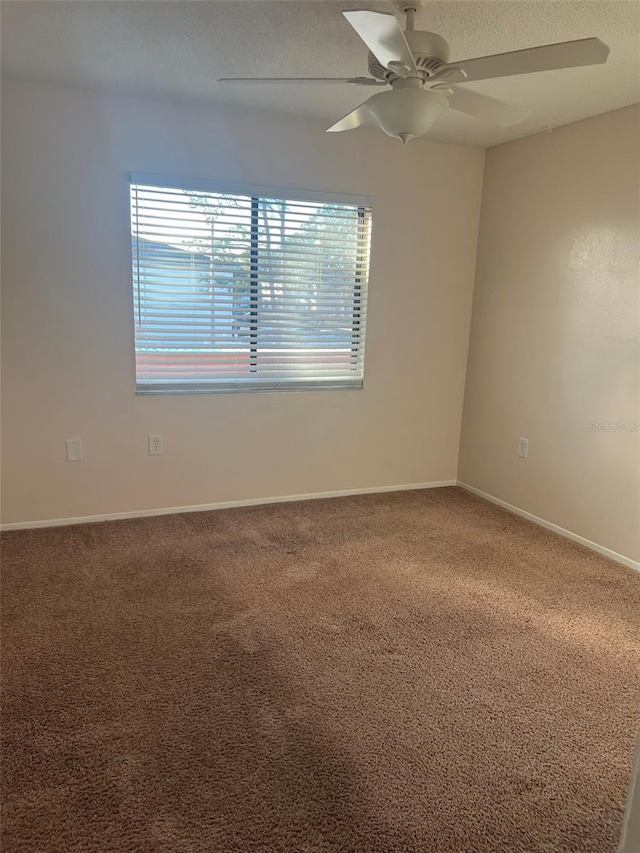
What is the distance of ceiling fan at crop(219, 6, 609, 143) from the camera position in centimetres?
153

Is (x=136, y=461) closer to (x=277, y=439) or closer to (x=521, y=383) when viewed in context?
(x=277, y=439)

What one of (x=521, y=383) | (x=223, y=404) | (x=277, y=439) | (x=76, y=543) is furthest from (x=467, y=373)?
(x=76, y=543)

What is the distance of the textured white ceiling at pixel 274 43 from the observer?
1970mm

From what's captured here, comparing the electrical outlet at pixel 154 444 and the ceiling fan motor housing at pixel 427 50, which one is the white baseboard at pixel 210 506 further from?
the ceiling fan motor housing at pixel 427 50

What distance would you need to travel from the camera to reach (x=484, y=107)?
2.07 meters

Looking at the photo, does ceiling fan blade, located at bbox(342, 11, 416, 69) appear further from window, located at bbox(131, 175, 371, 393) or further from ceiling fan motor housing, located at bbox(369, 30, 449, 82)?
window, located at bbox(131, 175, 371, 393)

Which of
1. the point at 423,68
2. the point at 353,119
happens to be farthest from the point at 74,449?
the point at 423,68

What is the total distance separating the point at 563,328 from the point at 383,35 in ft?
7.32

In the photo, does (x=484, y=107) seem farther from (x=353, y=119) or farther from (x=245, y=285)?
(x=245, y=285)

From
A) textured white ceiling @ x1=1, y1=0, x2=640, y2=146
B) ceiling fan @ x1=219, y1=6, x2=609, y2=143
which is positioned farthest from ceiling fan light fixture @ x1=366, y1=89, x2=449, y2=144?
textured white ceiling @ x1=1, y1=0, x2=640, y2=146

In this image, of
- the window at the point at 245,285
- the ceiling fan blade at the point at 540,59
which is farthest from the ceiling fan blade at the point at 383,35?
the window at the point at 245,285

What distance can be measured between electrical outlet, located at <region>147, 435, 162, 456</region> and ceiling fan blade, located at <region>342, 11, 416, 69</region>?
234cm

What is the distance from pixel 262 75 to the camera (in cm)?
257

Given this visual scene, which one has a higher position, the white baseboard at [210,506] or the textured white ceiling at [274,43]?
the textured white ceiling at [274,43]
